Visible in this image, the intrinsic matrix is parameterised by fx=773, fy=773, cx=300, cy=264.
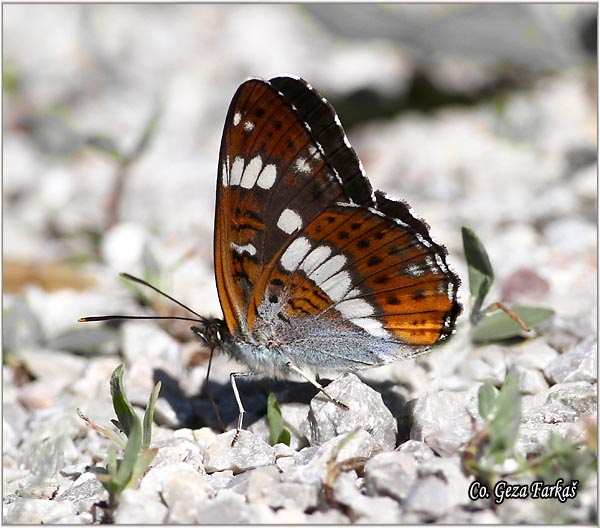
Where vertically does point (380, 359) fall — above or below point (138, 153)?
below

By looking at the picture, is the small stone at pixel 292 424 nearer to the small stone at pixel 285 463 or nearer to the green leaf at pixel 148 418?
the small stone at pixel 285 463

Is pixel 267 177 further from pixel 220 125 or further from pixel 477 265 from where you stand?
pixel 220 125

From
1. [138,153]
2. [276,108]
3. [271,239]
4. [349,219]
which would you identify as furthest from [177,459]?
[138,153]

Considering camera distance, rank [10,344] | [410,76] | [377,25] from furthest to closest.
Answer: [410,76]
[377,25]
[10,344]

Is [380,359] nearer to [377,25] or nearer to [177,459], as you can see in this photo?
[177,459]

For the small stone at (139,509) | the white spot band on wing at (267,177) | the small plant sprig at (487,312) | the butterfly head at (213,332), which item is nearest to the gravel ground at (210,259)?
the small stone at (139,509)

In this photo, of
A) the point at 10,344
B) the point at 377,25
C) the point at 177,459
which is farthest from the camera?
the point at 377,25
